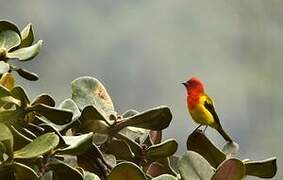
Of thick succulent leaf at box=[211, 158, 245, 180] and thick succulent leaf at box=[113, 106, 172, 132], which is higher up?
thick succulent leaf at box=[113, 106, 172, 132]

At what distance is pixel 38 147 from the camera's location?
0.33 m

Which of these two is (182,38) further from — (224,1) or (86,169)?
(86,169)

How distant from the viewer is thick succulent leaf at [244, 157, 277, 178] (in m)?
0.43

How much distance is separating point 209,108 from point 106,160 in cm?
45

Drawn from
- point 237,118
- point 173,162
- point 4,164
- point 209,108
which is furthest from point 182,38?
point 4,164

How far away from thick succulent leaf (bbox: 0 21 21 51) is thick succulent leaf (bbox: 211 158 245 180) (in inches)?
6.7

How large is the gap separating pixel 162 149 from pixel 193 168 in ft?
0.13

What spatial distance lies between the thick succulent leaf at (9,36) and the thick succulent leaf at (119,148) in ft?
0.33

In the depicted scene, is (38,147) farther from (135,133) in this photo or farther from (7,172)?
(135,133)

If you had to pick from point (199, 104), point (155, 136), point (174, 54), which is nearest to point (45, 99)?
point (155, 136)

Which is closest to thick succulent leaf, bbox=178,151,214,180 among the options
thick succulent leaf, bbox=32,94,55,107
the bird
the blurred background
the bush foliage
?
the bush foliage

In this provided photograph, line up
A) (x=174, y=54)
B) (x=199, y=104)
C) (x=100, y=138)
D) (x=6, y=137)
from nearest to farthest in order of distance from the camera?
(x=6, y=137), (x=100, y=138), (x=199, y=104), (x=174, y=54)

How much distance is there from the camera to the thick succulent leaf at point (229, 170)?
372mm

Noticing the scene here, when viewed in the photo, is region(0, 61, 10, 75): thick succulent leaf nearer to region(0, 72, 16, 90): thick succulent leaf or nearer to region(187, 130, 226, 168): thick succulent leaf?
region(0, 72, 16, 90): thick succulent leaf
